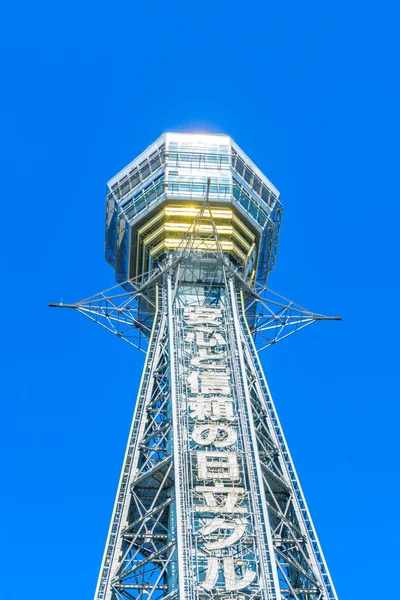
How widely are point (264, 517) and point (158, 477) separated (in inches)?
293

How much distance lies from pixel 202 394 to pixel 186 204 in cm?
1789

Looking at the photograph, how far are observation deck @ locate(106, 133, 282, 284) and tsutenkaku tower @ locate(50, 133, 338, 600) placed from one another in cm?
10

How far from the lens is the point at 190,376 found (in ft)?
197

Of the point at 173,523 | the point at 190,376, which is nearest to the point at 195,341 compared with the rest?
the point at 190,376

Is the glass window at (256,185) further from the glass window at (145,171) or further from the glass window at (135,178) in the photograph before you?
the glass window at (135,178)

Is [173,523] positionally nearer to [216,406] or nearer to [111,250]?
[216,406]

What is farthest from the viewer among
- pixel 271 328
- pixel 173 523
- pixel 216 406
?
pixel 271 328

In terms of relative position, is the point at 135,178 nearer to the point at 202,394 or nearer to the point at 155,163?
the point at 155,163

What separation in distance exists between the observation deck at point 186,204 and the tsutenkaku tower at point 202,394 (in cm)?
10

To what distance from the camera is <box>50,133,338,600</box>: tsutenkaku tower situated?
168 ft

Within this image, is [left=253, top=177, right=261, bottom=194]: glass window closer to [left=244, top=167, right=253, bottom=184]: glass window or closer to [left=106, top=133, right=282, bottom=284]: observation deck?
[left=106, top=133, right=282, bottom=284]: observation deck

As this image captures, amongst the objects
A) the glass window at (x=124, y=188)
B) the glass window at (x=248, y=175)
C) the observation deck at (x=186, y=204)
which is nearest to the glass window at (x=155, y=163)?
the observation deck at (x=186, y=204)

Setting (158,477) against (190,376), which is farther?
(190,376)

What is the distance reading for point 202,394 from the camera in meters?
59.0
